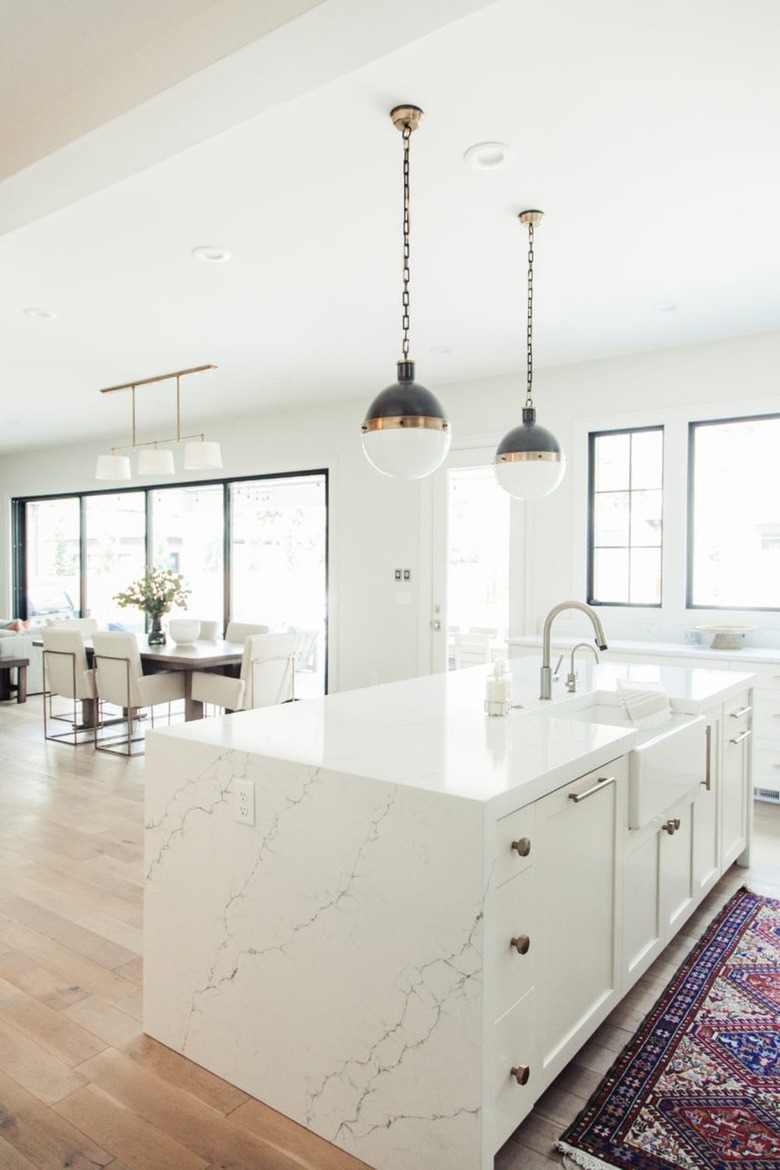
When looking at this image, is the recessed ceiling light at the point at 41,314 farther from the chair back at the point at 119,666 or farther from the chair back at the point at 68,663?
the chair back at the point at 68,663

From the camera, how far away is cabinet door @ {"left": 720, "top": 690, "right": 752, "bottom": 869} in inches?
122

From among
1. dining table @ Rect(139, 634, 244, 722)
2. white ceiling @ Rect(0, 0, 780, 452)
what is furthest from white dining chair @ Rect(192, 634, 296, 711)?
white ceiling @ Rect(0, 0, 780, 452)

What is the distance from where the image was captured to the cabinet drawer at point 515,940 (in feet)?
5.20

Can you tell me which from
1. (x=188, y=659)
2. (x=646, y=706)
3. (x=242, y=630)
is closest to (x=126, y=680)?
(x=188, y=659)

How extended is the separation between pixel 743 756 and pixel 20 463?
974 centimetres

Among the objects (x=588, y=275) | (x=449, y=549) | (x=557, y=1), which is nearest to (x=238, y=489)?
(x=449, y=549)

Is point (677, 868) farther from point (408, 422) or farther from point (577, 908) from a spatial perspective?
point (408, 422)

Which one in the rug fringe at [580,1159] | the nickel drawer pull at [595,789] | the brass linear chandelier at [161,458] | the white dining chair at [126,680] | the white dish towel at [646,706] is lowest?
the rug fringe at [580,1159]

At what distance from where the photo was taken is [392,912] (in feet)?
5.41

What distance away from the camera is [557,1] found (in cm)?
195

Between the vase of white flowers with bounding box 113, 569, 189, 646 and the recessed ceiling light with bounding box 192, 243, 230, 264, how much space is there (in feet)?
8.98

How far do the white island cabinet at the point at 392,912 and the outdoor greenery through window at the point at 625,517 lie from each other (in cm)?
330

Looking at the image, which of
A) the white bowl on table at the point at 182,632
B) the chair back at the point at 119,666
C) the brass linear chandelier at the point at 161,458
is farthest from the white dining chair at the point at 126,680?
the brass linear chandelier at the point at 161,458

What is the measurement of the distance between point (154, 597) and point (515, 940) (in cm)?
471
